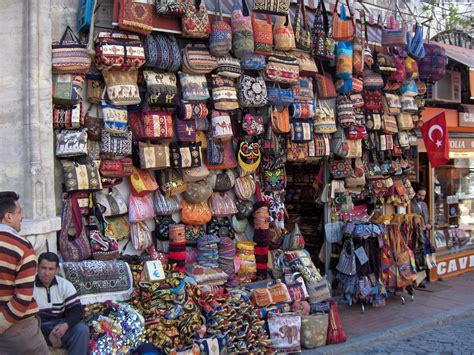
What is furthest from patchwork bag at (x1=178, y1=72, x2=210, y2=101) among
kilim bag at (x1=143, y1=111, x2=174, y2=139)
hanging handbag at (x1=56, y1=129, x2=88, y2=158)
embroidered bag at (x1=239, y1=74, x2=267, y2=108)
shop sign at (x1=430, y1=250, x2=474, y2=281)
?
shop sign at (x1=430, y1=250, x2=474, y2=281)

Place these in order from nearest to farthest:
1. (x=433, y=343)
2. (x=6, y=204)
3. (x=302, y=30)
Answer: (x=6, y=204) → (x=433, y=343) → (x=302, y=30)

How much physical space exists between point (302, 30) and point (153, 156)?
280cm

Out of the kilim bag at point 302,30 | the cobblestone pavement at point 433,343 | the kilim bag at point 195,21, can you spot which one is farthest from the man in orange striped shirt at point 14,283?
the kilim bag at point 302,30

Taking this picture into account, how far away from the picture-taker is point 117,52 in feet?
19.4

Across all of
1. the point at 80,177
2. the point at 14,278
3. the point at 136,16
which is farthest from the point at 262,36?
the point at 14,278

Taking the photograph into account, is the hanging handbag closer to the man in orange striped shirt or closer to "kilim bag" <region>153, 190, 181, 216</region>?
"kilim bag" <region>153, 190, 181, 216</region>

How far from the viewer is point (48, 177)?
560 cm

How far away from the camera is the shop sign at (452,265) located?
34.3ft

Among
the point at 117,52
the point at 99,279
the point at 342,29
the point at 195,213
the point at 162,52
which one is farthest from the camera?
the point at 342,29

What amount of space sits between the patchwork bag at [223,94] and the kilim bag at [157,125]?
2.23 ft

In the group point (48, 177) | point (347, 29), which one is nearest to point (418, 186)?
point (347, 29)

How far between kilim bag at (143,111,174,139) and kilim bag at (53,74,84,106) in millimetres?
785

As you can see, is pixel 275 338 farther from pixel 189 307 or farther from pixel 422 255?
pixel 422 255

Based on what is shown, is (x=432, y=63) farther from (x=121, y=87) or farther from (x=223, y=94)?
(x=121, y=87)
